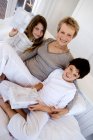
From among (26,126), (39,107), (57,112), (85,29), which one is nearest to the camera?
(26,126)

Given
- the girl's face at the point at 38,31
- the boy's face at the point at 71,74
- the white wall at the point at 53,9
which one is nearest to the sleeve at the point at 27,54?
the girl's face at the point at 38,31

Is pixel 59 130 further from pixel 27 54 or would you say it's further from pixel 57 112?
pixel 27 54

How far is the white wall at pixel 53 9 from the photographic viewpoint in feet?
8.00

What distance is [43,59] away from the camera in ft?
4.77

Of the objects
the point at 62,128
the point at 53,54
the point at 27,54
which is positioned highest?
the point at 53,54

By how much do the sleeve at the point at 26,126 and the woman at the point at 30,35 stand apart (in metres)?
0.67

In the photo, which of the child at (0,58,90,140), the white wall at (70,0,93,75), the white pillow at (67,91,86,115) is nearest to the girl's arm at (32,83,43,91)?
the child at (0,58,90,140)

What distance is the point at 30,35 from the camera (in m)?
1.57

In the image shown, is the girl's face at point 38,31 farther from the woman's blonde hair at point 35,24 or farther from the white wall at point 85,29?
the white wall at point 85,29

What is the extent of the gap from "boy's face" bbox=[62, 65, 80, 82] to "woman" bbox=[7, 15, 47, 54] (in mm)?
401

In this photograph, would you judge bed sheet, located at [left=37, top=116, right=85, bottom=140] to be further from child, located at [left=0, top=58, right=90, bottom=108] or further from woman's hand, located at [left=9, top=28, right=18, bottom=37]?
woman's hand, located at [left=9, top=28, right=18, bottom=37]

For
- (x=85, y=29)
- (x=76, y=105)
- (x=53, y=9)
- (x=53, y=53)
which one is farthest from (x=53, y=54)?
(x=53, y=9)

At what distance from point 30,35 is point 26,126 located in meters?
0.80

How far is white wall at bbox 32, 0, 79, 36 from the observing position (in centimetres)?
244
